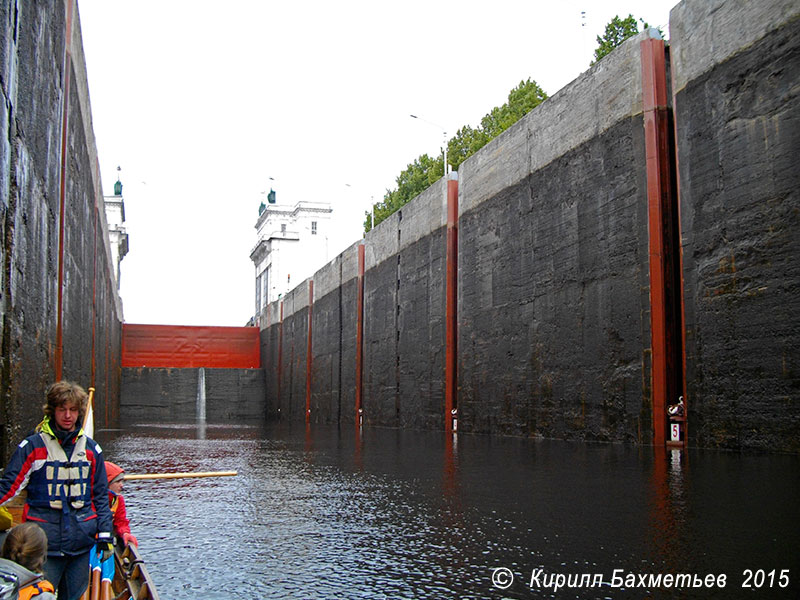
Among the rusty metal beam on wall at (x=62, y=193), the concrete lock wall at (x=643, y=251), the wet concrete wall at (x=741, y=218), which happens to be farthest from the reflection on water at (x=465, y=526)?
the rusty metal beam on wall at (x=62, y=193)

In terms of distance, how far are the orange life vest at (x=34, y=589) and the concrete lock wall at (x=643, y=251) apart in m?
8.70

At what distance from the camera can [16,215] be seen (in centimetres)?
684

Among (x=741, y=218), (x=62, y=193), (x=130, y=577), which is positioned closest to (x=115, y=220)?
(x=62, y=193)

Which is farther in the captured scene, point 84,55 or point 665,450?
point 84,55

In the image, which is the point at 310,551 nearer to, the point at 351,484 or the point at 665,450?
the point at 351,484

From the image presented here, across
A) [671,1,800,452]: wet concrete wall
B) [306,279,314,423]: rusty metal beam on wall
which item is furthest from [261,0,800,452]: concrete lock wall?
[306,279,314,423]: rusty metal beam on wall

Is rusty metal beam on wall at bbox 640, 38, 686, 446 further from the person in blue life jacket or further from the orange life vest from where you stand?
the orange life vest

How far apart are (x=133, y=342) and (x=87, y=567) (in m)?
42.1

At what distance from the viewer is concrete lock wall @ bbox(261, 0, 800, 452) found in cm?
979

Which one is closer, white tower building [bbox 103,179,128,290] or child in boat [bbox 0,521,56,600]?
child in boat [bbox 0,521,56,600]

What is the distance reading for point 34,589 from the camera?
2.45m

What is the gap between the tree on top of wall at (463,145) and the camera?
132 feet

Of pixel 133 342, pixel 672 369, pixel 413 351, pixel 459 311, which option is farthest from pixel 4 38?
pixel 133 342

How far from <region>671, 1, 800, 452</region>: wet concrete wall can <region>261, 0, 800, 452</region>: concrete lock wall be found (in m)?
0.03
